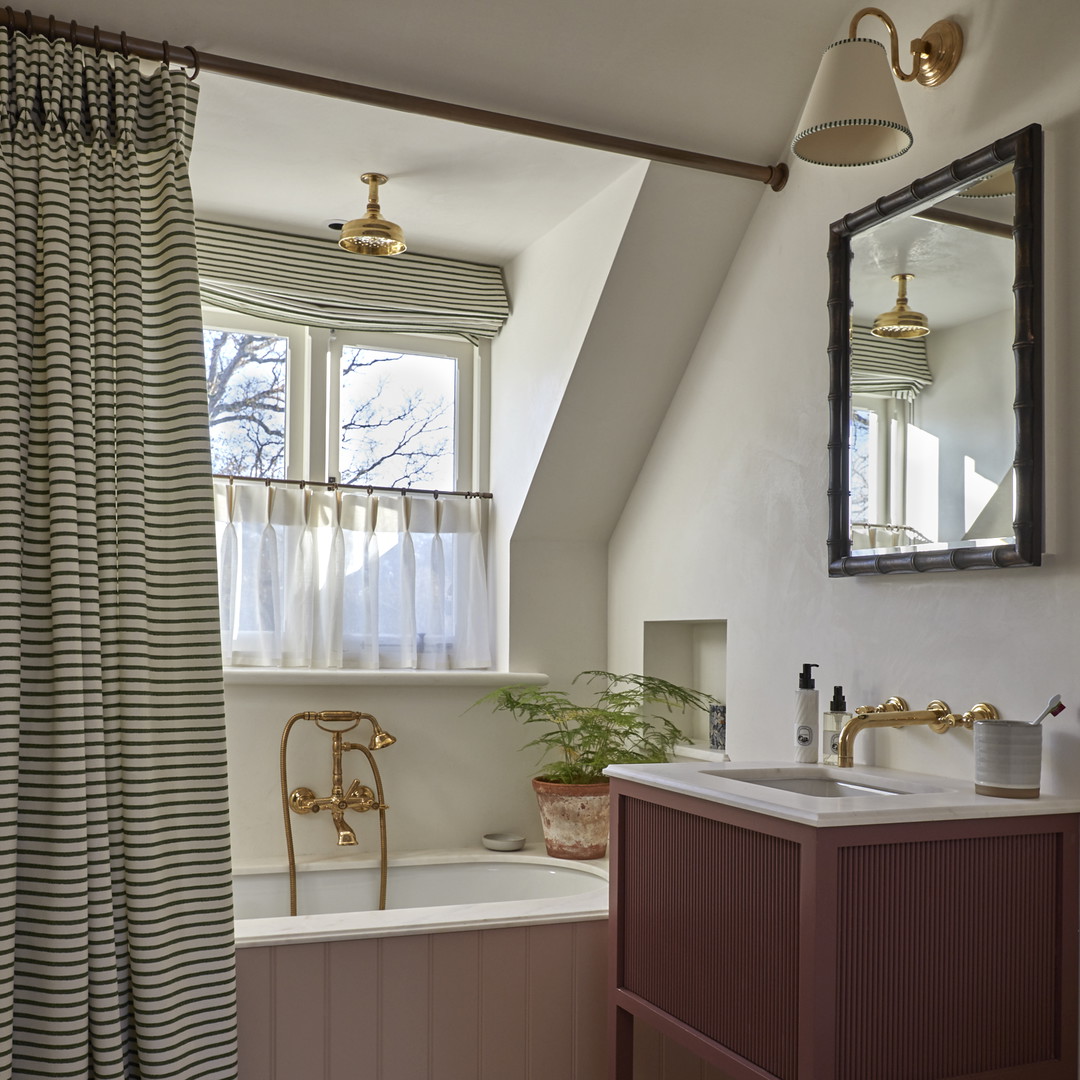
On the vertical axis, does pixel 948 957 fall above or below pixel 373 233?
below

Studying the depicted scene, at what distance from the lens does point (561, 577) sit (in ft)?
11.4

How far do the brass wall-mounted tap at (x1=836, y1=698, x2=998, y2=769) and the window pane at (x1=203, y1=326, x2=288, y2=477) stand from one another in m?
1.90

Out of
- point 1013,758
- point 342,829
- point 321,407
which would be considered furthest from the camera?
point 321,407

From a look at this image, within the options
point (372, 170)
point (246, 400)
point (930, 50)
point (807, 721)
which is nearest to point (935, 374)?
point (930, 50)

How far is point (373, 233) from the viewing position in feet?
9.11

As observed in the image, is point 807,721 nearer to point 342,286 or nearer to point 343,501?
point 343,501

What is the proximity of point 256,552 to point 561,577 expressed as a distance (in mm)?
915

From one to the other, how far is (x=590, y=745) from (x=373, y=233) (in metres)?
1.46

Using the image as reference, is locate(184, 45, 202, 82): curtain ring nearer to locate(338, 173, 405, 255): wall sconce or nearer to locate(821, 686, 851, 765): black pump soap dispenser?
locate(338, 173, 405, 255): wall sconce

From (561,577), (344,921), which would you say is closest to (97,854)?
(344,921)

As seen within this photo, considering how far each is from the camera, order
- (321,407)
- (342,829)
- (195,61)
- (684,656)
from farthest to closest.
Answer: (321,407), (684,656), (342,829), (195,61)

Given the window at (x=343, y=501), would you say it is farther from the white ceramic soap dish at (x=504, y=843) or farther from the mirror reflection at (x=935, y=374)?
the mirror reflection at (x=935, y=374)

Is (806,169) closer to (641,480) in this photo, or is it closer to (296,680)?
(641,480)

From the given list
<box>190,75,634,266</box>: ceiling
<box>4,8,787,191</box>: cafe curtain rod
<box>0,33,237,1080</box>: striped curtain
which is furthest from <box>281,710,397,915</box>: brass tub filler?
<box>4,8,787,191</box>: cafe curtain rod
